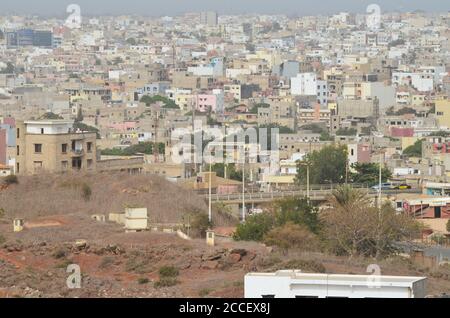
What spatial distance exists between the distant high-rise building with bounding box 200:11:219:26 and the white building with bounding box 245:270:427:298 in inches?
3494

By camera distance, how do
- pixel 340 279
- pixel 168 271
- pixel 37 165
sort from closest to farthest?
pixel 340 279 → pixel 168 271 → pixel 37 165

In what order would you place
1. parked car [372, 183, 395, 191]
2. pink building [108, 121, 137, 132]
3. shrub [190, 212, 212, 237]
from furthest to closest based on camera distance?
pink building [108, 121, 137, 132]
parked car [372, 183, 395, 191]
shrub [190, 212, 212, 237]

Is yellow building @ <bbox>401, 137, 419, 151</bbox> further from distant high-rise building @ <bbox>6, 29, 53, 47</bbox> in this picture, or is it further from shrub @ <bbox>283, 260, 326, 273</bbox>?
distant high-rise building @ <bbox>6, 29, 53, 47</bbox>

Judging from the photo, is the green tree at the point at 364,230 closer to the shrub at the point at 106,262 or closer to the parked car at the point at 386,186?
the shrub at the point at 106,262

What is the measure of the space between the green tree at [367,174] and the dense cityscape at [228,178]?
0.15 ft

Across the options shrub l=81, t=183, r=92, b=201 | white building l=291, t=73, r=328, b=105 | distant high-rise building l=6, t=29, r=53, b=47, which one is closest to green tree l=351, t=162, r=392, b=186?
shrub l=81, t=183, r=92, b=201

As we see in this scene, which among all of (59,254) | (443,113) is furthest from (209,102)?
(59,254)

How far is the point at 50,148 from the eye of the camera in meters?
20.6

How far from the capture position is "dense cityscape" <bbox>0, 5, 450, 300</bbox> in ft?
34.9

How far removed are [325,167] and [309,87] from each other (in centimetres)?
3159

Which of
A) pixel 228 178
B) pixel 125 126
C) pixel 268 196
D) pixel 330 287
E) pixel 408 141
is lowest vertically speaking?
pixel 125 126

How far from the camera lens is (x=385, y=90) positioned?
53.8 metres

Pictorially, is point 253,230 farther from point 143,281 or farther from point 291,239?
point 143,281

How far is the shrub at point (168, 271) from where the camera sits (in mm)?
10789
